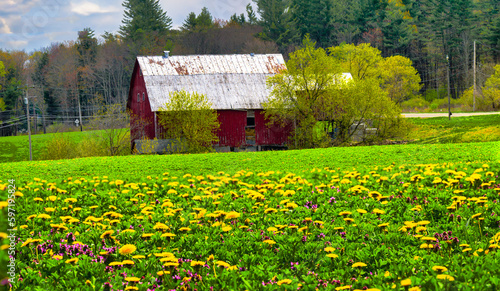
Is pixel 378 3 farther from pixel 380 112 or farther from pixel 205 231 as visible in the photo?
pixel 205 231

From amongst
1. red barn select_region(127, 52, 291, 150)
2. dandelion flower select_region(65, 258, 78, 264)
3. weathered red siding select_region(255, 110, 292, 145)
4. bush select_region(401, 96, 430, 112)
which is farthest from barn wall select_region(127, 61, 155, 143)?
bush select_region(401, 96, 430, 112)

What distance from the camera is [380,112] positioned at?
37000mm

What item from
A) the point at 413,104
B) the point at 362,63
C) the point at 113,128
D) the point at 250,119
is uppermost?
the point at 362,63

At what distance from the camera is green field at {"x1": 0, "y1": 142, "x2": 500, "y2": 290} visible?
17.1ft

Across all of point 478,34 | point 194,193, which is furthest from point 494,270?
point 478,34

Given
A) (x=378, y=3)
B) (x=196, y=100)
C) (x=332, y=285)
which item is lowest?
(x=332, y=285)

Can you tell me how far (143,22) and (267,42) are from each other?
70.1 feet

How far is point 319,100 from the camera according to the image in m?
37.2

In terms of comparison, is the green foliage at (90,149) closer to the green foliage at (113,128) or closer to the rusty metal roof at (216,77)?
the green foliage at (113,128)

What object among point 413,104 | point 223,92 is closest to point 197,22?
point 413,104

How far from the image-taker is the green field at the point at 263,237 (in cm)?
520

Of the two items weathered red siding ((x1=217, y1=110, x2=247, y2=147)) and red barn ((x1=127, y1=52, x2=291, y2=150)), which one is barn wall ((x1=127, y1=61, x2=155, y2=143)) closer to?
red barn ((x1=127, y1=52, x2=291, y2=150))

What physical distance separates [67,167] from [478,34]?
7858 centimetres

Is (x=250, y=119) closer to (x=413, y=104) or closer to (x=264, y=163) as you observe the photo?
(x=264, y=163)
